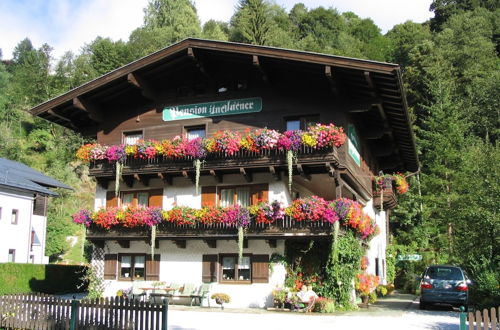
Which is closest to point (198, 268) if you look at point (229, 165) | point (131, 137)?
point (229, 165)

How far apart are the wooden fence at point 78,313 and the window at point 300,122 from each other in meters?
10.6

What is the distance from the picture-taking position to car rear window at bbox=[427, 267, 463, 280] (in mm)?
19859

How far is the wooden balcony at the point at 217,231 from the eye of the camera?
61.9 ft

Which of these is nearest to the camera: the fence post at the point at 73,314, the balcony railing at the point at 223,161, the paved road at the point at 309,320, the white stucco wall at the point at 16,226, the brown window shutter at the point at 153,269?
the fence post at the point at 73,314

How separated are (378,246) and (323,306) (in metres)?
12.1

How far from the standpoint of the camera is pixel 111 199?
23.3 meters

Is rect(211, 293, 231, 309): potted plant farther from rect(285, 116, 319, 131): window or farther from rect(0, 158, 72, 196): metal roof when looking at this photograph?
rect(0, 158, 72, 196): metal roof

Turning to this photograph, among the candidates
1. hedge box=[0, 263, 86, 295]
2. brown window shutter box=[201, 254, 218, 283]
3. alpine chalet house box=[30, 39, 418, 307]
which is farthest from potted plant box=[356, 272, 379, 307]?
hedge box=[0, 263, 86, 295]

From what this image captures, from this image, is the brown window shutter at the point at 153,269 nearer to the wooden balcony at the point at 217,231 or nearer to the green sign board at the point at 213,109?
the wooden balcony at the point at 217,231

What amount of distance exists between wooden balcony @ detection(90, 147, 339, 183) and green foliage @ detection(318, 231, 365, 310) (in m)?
2.66

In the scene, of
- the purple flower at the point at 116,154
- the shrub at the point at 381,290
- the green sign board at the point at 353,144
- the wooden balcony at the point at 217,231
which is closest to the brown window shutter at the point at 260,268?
the wooden balcony at the point at 217,231

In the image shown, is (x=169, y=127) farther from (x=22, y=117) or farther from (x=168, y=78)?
(x=22, y=117)

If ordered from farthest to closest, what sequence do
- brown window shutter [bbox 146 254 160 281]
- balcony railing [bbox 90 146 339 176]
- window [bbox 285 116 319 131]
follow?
1. brown window shutter [bbox 146 254 160 281]
2. window [bbox 285 116 319 131]
3. balcony railing [bbox 90 146 339 176]

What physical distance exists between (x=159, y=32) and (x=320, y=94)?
5777cm
